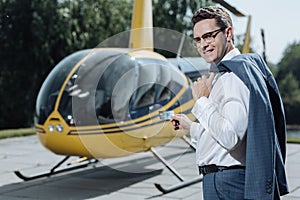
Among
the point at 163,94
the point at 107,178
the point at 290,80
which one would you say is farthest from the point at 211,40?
the point at 290,80

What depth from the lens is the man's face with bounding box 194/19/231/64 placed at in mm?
2211

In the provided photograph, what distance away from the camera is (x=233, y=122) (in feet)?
6.77

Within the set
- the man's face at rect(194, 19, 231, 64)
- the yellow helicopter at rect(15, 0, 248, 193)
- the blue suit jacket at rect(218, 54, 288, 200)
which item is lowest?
the yellow helicopter at rect(15, 0, 248, 193)

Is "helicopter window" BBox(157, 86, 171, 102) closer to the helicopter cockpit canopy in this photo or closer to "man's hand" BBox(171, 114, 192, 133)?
the helicopter cockpit canopy

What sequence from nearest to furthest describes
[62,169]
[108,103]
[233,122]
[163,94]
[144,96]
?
[233,122] < [108,103] < [144,96] < [163,94] < [62,169]

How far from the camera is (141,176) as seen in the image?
22.9ft

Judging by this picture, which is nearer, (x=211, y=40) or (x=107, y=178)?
(x=211, y=40)

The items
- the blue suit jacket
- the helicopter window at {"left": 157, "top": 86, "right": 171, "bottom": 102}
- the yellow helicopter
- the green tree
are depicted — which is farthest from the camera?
the green tree

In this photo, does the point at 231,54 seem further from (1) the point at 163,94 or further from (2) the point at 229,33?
(1) the point at 163,94

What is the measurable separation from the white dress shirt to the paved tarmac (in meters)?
3.49

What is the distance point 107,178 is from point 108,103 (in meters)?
1.38

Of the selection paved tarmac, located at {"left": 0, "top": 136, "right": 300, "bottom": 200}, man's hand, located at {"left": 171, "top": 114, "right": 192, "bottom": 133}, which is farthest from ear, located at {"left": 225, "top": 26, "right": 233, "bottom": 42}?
paved tarmac, located at {"left": 0, "top": 136, "right": 300, "bottom": 200}

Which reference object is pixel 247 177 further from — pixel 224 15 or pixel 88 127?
pixel 88 127

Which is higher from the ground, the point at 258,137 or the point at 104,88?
the point at 258,137
